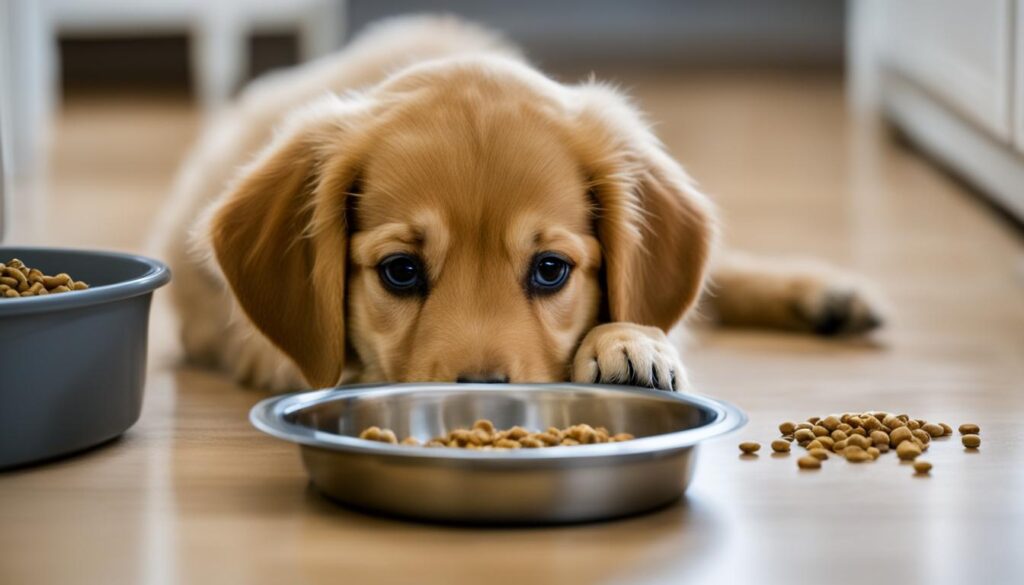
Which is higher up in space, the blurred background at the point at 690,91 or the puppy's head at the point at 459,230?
the blurred background at the point at 690,91

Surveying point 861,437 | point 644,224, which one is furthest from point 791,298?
point 861,437

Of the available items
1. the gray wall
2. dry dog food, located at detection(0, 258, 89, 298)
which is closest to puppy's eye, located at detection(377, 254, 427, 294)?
dry dog food, located at detection(0, 258, 89, 298)

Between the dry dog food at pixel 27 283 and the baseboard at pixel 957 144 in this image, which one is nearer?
the dry dog food at pixel 27 283

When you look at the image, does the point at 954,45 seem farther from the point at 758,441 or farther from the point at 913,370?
the point at 758,441

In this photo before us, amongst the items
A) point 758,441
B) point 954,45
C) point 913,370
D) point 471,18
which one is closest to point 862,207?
point 954,45

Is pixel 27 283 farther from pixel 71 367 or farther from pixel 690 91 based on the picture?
pixel 690 91

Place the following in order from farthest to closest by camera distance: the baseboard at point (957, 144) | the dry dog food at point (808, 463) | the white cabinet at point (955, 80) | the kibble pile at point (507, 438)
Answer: the baseboard at point (957, 144) → the white cabinet at point (955, 80) → the dry dog food at point (808, 463) → the kibble pile at point (507, 438)

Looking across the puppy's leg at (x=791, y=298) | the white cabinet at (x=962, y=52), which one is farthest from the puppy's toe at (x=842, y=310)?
the white cabinet at (x=962, y=52)

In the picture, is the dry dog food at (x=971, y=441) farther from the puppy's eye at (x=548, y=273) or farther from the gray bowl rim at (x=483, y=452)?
the puppy's eye at (x=548, y=273)
